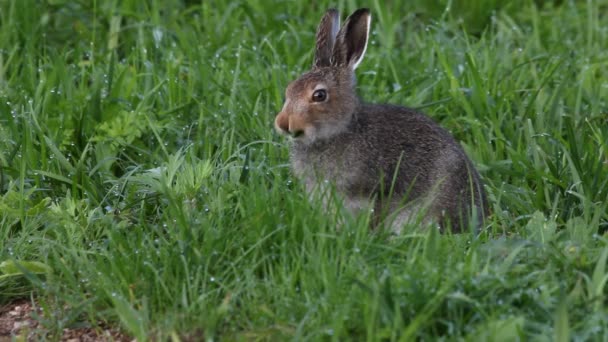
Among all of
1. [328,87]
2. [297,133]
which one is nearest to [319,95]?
[328,87]

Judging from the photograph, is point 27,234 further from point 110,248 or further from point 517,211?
point 517,211

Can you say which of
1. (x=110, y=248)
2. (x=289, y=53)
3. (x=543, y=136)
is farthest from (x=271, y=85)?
(x=110, y=248)

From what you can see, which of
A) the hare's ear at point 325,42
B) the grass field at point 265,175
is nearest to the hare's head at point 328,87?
the hare's ear at point 325,42

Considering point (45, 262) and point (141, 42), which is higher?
point (141, 42)

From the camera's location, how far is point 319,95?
534 centimetres

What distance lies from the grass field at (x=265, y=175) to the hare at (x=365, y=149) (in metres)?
0.24

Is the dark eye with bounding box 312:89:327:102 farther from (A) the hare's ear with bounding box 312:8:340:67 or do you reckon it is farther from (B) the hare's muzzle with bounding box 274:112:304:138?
(A) the hare's ear with bounding box 312:8:340:67

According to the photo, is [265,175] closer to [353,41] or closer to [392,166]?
[392,166]

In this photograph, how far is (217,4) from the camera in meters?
7.52

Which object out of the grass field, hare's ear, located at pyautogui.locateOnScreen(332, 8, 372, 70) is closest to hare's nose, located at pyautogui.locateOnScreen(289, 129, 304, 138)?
the grass field

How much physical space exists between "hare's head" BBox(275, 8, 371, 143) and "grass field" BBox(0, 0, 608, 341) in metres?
0.30

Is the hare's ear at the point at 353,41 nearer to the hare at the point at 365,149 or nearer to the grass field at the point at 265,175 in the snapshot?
the hare at the point at 365,149

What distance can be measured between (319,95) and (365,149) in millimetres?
333

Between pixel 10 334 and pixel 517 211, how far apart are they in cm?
248
